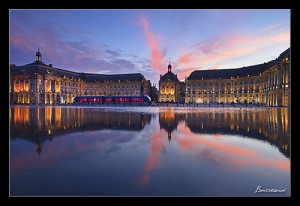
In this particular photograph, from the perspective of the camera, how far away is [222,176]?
4301mm

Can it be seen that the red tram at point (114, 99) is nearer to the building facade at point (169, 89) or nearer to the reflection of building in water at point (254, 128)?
the building facade at point (169, 89)

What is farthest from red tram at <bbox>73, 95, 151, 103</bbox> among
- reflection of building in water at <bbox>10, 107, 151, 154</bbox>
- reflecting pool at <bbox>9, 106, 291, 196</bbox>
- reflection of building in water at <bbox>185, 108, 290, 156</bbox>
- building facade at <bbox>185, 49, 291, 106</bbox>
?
reflecting pool at <bbox>9, 106, 291, 196</bbox>

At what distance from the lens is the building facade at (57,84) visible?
8806 centimetres

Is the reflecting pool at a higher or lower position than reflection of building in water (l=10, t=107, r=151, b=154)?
lower

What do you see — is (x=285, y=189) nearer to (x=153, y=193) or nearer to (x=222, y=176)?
(x=222, y=176)

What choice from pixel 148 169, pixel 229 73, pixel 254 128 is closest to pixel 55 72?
pixel 229 73

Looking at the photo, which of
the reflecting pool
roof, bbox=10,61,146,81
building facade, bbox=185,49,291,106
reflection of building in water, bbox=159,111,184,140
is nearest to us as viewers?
the reflecting pool

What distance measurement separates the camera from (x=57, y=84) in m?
97.2

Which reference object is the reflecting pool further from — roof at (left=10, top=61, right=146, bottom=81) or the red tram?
roof at (left=10, top=61, right=146, bottom=81)

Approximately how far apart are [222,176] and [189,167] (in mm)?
813

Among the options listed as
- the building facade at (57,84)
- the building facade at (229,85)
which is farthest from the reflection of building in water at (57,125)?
the building facade at (57,84)

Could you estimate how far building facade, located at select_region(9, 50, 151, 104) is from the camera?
289 ft
